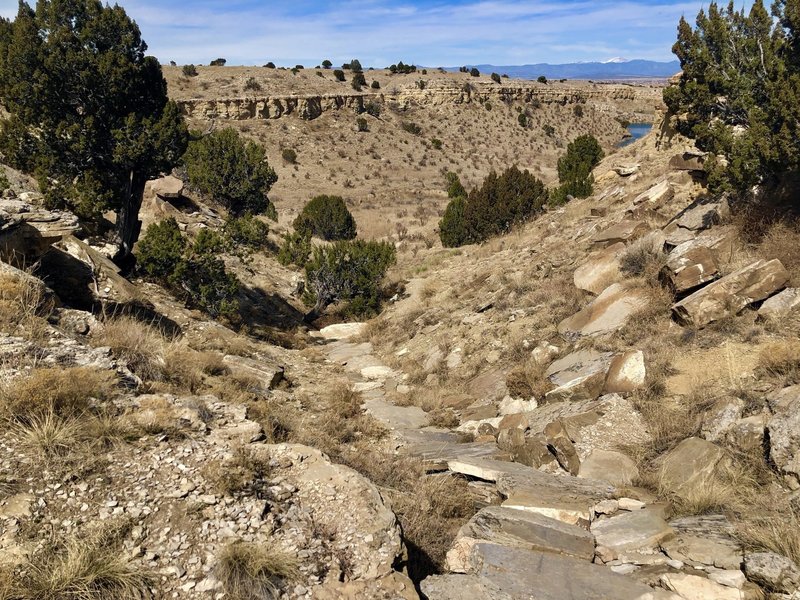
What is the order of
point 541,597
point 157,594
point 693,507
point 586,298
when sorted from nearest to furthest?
1. point 157,594
2. point 541,597
3. point 693,507
4. point 586,298

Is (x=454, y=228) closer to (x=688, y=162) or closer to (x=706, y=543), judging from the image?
(x=688, y=162)

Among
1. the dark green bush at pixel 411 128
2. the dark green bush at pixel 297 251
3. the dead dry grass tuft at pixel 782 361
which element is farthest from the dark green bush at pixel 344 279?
the dark green bush at pixel 411 128

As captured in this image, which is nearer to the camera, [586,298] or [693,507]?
[693,507]

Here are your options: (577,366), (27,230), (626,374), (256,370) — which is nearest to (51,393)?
(27,230)

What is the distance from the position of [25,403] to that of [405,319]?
41.5 feet

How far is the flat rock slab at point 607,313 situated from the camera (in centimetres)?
1087

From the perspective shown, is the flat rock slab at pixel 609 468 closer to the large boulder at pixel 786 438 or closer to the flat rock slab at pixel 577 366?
the large boulder at pixel 786 438

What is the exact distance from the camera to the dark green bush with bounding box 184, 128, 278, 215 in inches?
995

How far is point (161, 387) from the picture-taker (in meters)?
7.11

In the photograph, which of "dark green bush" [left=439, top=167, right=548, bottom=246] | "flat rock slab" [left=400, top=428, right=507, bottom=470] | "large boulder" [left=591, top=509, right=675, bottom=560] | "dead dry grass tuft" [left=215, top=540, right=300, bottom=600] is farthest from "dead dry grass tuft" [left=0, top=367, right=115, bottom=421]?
"dark green bush" [left=439, top=167, right=548, bottom=246]

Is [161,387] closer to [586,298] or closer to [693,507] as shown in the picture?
[693,507]

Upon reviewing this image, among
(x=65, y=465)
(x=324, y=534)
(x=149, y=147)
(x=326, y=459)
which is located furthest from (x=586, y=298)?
(x=149, y=147)

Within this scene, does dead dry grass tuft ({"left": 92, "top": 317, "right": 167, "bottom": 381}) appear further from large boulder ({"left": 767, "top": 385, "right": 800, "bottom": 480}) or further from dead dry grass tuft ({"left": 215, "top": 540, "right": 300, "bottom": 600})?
large boulder ({"left": 767, "top": 385, "right": 800, "bottom": 480})

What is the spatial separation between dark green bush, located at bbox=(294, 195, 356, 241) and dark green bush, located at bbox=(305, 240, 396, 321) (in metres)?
10.1
